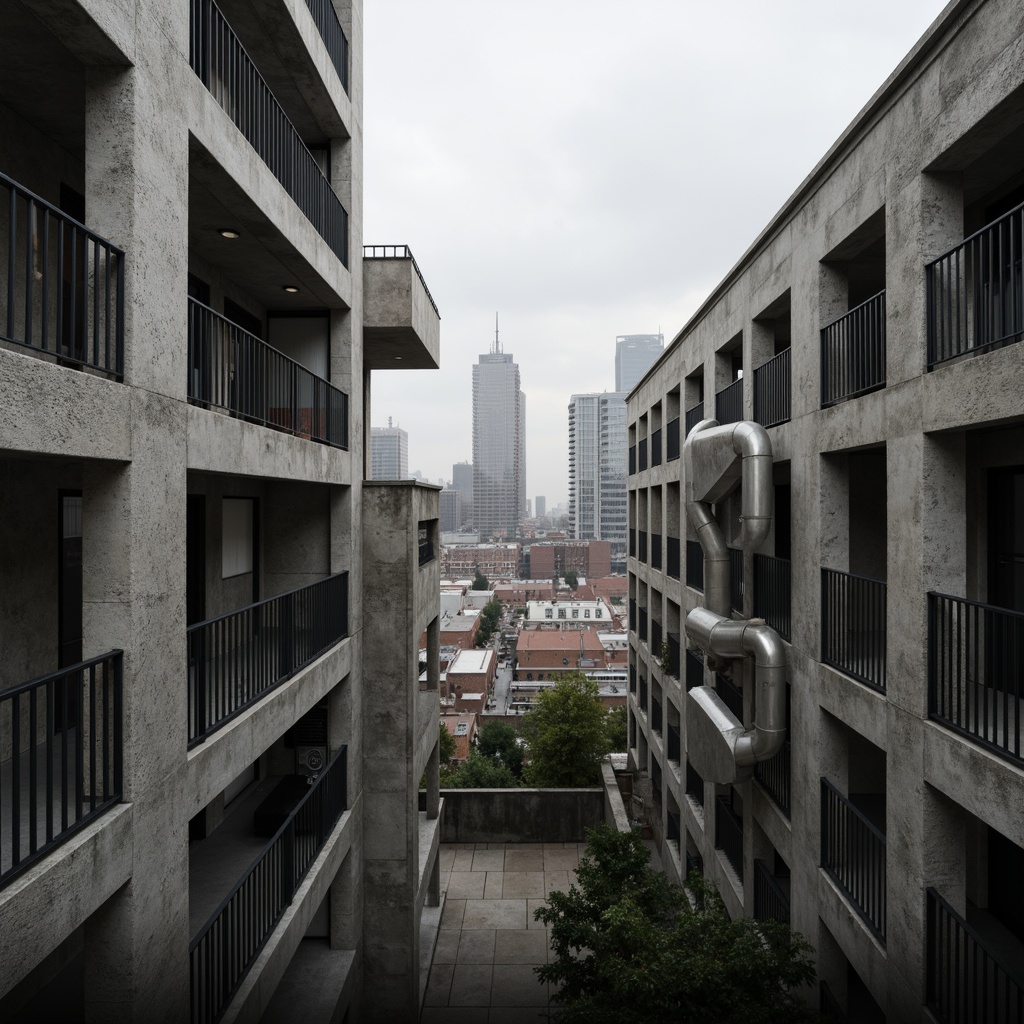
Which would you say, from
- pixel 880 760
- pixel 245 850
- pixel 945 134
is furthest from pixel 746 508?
pixel 245 850

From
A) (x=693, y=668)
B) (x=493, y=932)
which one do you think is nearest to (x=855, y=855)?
(x=693, y=668)

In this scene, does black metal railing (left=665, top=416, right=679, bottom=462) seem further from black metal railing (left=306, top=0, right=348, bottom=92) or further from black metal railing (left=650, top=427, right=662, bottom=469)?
black metal railing (left=306, top=0, right=348, bottom=92)

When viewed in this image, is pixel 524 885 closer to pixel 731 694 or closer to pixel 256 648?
pixel 731 694

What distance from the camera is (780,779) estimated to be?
434 inches

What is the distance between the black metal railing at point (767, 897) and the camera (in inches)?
415

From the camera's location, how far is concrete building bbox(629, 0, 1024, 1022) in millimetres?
6352

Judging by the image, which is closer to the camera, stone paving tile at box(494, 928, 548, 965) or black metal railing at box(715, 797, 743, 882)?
black metal railing at box(715, 797, 743, 882)

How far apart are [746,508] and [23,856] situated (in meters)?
8.56

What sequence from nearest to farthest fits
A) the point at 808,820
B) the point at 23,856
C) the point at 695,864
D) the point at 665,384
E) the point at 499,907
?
the point at 23,856 < the point at 808,820 < the point at 695,864 < the point at 499,907 < the point at 665,384

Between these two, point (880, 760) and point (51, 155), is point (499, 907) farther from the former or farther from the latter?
point (51, 155)

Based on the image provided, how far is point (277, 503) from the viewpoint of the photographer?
12.4m

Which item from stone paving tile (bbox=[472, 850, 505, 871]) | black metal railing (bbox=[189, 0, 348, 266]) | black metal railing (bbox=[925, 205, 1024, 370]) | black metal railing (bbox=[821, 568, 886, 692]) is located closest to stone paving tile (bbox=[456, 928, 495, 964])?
stone paving tile (bbox=[472, 850, 505, 871])

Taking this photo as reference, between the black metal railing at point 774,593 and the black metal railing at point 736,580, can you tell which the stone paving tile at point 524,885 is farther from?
the black metal railing at point 774,593

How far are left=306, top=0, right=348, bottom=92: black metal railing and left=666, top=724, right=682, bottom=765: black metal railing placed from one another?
51.9 ft
